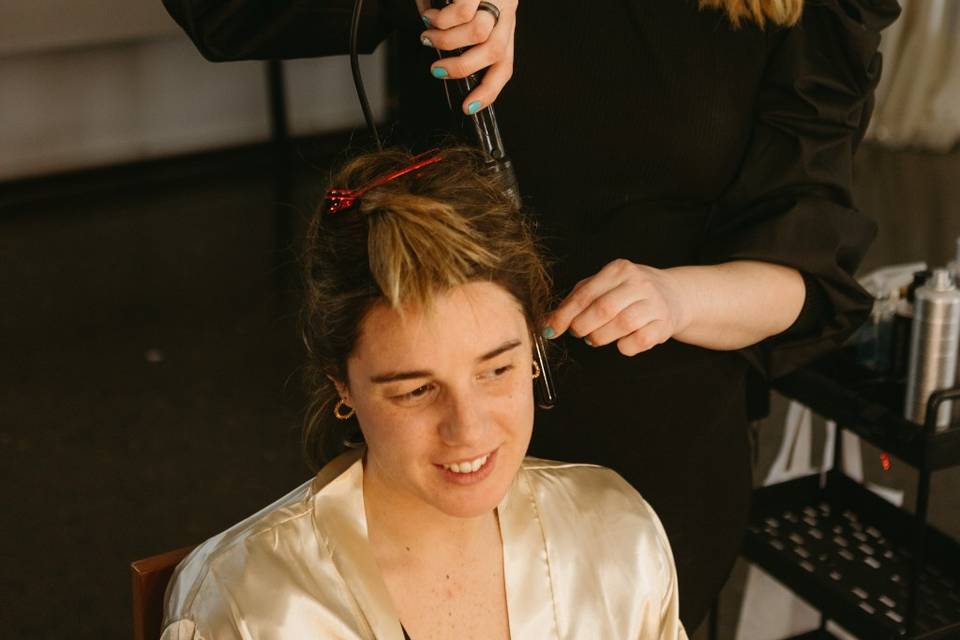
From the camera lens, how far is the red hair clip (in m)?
1.26

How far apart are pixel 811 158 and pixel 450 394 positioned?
48 cm

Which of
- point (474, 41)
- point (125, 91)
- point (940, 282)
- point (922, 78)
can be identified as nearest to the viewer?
point (474, 41)

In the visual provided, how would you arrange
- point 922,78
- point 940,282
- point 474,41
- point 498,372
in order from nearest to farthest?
point 474,41
point 498,372
point 940,282
point 922,78

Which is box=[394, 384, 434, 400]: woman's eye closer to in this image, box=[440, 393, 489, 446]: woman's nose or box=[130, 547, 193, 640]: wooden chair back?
box=[440, 393, 489, 446]: woman's nose

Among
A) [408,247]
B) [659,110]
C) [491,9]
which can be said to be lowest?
[408,247]

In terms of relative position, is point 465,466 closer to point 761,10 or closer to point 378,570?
point 378,570

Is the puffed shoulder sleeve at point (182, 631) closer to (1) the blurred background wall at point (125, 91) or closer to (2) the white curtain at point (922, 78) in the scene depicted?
(1) the blurred background wall at point (125, 91)

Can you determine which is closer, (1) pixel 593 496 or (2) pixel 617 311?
(2) pixel 617 311

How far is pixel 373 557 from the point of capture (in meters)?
1.35

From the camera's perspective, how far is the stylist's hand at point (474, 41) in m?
1.16

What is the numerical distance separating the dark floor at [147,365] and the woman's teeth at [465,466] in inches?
36.5

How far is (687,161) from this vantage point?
4.69 ft

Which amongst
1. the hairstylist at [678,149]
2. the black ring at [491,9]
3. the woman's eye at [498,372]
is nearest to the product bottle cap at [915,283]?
the hairstylist at [678,149]

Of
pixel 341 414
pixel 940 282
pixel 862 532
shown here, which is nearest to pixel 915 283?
pixel 940 282
